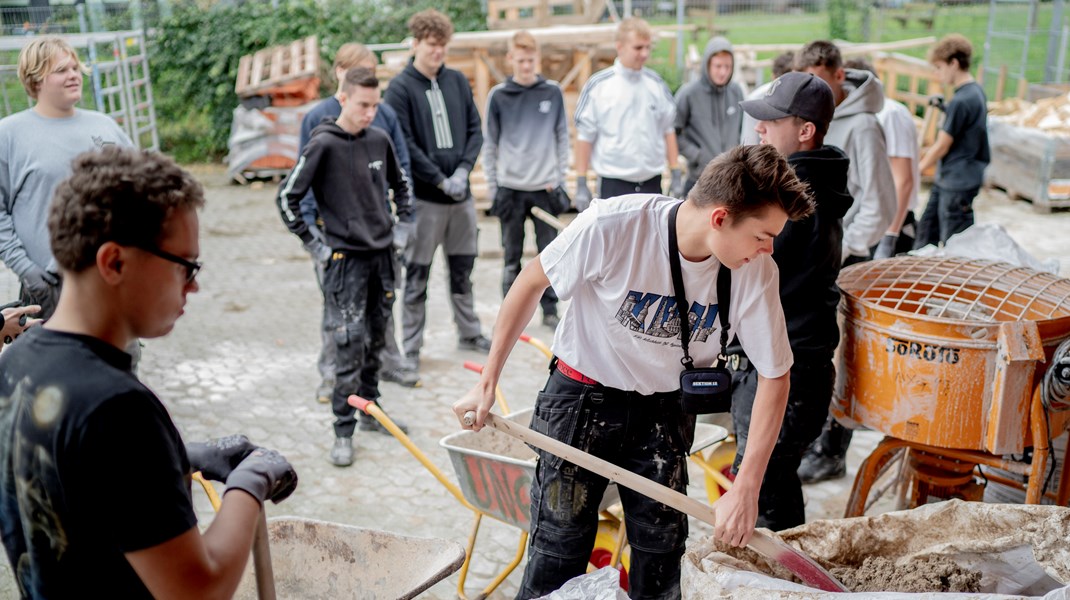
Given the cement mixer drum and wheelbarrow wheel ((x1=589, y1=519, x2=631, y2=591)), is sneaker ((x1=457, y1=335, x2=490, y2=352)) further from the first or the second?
the cement mixer drum

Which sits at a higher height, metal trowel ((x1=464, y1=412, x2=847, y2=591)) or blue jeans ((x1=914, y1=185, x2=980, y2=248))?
metal trowel ((x1=464, y1=412, x2=847, y2=591))

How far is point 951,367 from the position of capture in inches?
123

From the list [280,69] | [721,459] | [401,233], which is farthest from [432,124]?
[280,69]

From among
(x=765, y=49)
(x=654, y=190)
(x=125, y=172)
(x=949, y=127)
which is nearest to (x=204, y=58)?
(x=765, y=49)

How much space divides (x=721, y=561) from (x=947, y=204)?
17.0 feet

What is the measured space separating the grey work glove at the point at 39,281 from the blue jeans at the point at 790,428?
3.05m

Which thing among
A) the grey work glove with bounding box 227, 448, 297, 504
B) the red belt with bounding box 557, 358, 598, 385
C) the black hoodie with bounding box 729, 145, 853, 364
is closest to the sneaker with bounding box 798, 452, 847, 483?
the black hoodie with bounding box 729, 145, 853, 364

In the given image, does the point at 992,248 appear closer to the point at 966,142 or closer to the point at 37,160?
the point at 966,142

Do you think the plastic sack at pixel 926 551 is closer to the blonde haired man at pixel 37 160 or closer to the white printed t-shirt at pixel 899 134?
the white printed t-shirt at pixel 899 134

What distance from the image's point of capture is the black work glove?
189 cm

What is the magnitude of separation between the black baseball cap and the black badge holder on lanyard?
0.92m

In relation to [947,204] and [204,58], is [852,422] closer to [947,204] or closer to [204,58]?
[947,204]

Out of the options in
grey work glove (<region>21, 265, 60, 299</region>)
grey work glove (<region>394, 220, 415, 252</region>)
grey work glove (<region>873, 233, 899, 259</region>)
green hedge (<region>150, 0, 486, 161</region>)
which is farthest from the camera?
green hedge (<region>150, 0, 486, 161</region>)

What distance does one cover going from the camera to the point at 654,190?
667cm
